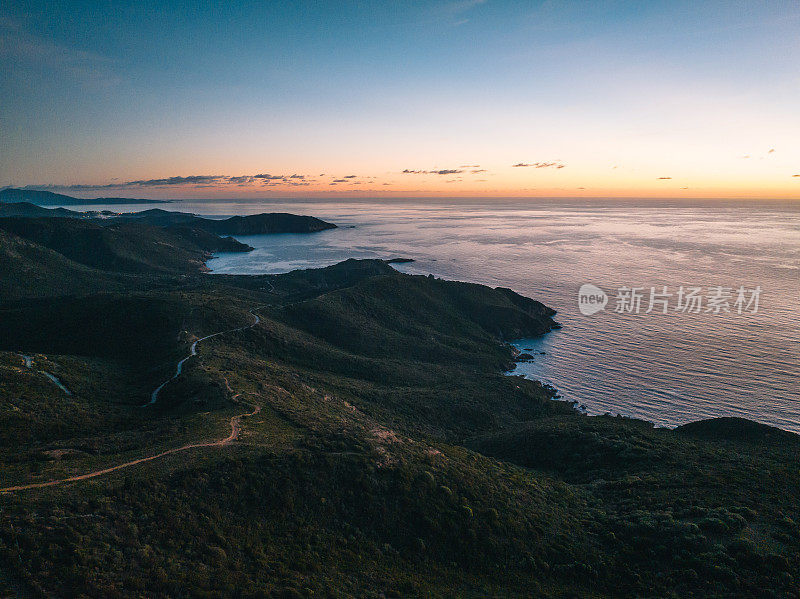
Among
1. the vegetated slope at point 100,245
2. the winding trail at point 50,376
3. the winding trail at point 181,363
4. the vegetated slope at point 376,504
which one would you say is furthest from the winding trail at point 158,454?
the vegetated slope at point 100,245

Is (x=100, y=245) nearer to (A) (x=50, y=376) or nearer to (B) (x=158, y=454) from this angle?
(A) (x=50, y=376)

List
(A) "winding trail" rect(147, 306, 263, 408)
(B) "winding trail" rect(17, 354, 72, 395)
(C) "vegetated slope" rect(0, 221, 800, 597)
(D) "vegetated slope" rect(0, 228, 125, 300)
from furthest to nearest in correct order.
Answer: (D) "vegetated slope" rect(0, 228, 125, 300) → (A) "winding trail" rect(147, 306, 263, 408) → (B) "winding trail" rect(17, 354, 72, 395) → (C) "vegetated slope" rect(0, 221, 800, 597)

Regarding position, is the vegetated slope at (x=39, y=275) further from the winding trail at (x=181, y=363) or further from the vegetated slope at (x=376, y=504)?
the vegetated slope at (x=376, y=504)

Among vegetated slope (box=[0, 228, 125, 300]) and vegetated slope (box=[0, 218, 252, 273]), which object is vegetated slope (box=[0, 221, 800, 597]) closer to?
vegetated slope (box=[0, 228, 125, 300])

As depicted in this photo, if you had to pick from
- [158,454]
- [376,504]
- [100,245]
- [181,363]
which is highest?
[100,245]

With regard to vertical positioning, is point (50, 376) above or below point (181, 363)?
above

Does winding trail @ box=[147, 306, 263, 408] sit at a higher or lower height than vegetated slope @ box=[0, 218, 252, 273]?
lower

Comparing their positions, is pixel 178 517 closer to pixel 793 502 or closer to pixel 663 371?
pixel 793 502

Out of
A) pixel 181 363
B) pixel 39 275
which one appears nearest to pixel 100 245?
pixel 39 275

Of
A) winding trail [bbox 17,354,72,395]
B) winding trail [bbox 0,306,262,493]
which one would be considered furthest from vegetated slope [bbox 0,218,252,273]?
winding trail [bbox 0,306,262,493]

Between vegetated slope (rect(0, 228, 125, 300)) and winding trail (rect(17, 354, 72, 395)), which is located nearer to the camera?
winding trail (rect(17, 354, 72, 395))

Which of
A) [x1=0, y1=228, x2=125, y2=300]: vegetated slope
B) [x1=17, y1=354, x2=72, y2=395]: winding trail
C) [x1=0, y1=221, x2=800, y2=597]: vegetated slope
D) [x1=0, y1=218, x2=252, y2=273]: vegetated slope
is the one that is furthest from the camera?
Answer: [x1=0, y1=218, x2=252, y2=273]: vegetated slope

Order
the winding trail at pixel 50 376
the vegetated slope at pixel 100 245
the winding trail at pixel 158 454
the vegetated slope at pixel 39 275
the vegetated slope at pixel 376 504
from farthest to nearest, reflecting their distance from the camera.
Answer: the vegetated slope at pixel 100 245 < the vegetated slope at pixel 39 275 < the winding trail at pixel 50 376 < the winding trail at pixel 158 454 < the vegetated slope at pixel 376 504
